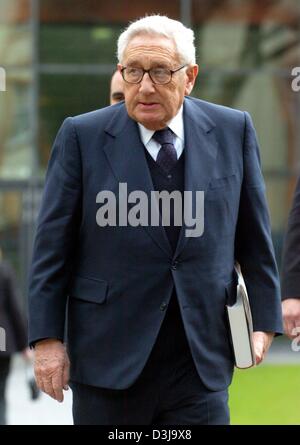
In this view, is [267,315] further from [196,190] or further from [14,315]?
[14,315]

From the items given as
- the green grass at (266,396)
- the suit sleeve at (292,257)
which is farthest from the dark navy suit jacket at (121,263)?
the green grass at (266,396)

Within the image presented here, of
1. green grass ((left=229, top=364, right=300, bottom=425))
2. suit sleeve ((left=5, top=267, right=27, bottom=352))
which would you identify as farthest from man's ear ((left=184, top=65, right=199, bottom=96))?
green grass ((left=229, top=364, right=300, bottom=425))

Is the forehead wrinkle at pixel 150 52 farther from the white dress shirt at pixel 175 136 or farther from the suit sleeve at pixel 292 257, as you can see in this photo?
the suit sleeve at pixel 292 257

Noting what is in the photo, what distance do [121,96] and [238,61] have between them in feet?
37.7

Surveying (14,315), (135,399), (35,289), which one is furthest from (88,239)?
(14,315)

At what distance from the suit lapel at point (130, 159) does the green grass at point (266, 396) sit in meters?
5.18

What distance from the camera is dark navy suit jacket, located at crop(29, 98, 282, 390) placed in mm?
4504

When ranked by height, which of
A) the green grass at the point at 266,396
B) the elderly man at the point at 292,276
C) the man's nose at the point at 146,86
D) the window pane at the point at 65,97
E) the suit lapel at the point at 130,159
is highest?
the window pane at the point at 65,97

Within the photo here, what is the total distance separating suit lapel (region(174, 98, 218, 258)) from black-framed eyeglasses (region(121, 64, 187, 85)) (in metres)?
0.24

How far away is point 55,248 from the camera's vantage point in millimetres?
4520

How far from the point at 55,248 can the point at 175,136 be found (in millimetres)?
618

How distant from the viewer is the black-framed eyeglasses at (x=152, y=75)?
447 centimetres

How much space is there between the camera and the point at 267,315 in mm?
4699

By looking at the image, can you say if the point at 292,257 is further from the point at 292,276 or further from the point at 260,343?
the point at 260,343
